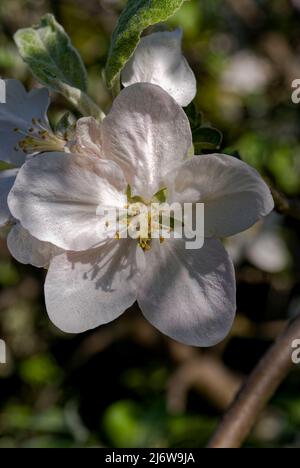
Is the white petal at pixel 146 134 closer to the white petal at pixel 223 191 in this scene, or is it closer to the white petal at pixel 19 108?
the white petal at pixel 223 191

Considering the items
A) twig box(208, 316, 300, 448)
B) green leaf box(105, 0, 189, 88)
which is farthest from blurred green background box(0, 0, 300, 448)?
green leaf box(105, 0, 189, 88)

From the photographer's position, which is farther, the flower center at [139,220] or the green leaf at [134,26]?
the flower center at [139,220]

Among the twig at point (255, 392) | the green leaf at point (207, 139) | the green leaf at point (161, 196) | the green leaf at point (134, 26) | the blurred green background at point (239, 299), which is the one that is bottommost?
the blurred green background at point (239, 299)

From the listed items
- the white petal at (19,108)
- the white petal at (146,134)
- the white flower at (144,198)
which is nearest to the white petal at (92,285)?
the white flower at (144,198)

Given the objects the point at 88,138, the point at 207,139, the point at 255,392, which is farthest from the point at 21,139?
the point at 255,392

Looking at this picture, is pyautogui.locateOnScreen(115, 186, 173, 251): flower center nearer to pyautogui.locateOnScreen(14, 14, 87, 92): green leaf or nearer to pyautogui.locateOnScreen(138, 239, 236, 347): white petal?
pyautogui.locateOnScreen(138, 239, 236, 347): white petal

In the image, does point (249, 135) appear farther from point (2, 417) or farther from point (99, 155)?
point (99, 155)
